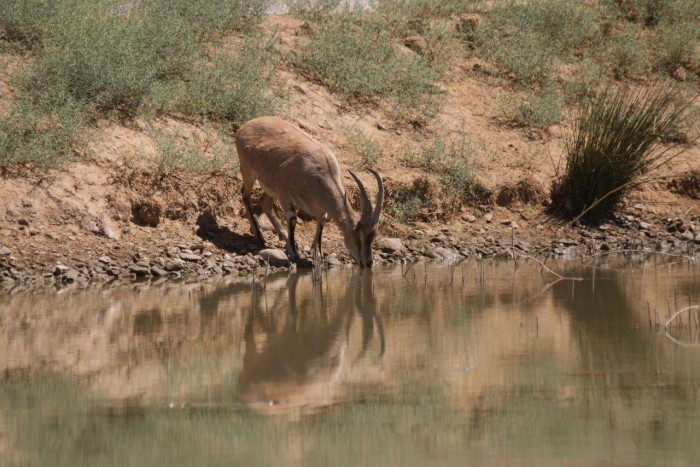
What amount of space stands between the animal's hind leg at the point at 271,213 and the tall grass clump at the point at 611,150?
160 inches

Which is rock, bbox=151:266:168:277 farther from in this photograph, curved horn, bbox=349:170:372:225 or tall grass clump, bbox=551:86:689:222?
tall grass clump, bbox=551:86:689:222

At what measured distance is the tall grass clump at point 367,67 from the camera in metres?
16.8

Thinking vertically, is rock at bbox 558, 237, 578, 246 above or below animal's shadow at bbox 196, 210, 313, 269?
below

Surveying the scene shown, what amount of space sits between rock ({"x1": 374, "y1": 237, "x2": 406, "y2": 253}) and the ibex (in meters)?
0.87

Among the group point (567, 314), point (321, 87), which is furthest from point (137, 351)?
point (321, 87)

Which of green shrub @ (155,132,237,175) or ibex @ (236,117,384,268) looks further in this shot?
green shrub @ (155,132,237,175)

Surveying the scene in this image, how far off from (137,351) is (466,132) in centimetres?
945

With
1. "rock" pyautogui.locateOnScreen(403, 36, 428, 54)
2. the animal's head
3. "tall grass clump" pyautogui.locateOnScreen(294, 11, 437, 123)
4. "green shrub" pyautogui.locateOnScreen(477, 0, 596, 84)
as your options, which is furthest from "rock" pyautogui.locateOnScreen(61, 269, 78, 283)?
"green shrub" pyautogui.locateOnScreen(477, 0, 596, 84)

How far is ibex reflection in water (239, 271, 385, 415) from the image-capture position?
6.64 meters

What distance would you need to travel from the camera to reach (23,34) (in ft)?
50.7

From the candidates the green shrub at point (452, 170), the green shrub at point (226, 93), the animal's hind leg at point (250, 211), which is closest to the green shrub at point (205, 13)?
the green shrub at point (226, 93)

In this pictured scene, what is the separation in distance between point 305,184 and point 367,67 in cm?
507

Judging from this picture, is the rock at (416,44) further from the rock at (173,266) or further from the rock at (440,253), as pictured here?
the rock at (173,266)

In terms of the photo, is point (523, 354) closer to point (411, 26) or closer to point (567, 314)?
point (567, 314)
